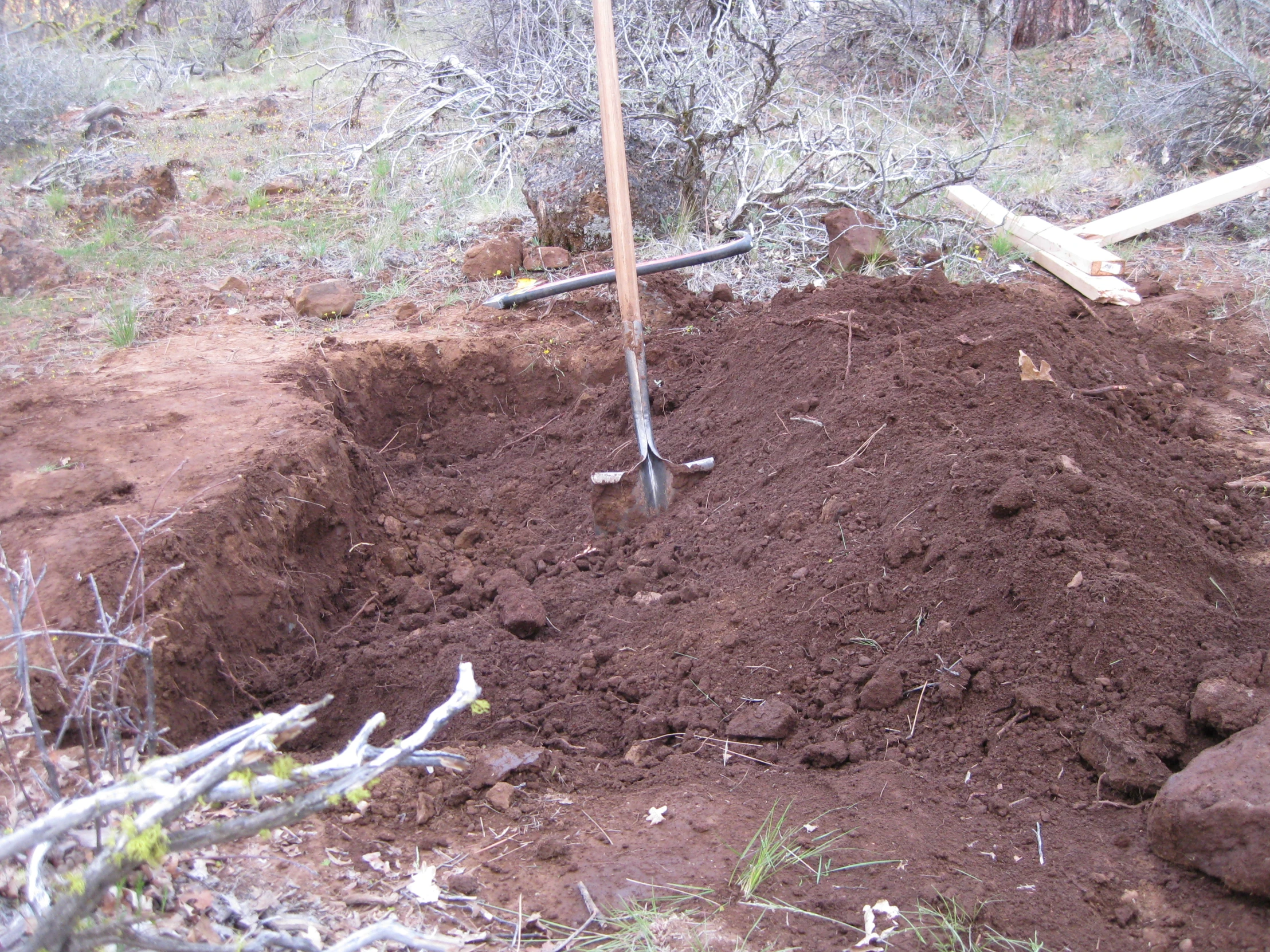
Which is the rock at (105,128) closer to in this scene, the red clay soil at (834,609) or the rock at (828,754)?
the red clay soil at (834,609)

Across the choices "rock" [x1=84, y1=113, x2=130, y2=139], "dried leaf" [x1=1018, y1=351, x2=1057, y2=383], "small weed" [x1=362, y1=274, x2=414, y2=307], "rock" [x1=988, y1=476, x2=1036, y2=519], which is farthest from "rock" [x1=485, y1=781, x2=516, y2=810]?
"rock" [x1=84, y1=113, x2=130, y2=139]

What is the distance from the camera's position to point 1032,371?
304cm

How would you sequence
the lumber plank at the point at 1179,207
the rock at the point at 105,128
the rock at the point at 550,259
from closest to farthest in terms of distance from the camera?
1. the rock at the point at 550,259
2. the lumber plank at the point at 1179,207
3. the rock at the point at 105,128

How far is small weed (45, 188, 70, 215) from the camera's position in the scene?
6676mm

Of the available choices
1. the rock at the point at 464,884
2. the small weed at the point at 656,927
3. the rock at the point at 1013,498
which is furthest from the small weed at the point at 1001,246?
the rock at the point at 464,884

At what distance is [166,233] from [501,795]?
18.4 feet

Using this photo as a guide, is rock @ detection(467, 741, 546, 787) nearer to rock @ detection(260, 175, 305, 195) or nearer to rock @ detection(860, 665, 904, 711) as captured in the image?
rock @ detection(860, 665, 904, 711)

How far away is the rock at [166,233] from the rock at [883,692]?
580 cm

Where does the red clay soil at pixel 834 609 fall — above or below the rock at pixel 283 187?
below

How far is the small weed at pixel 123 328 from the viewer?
436 cm

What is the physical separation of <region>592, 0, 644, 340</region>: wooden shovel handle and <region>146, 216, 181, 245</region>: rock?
408 centimetres

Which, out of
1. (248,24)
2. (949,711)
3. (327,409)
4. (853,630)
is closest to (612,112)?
(327,409)

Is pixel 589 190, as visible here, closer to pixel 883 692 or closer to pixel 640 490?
pixel 640 490

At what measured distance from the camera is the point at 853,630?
95.0 inches
